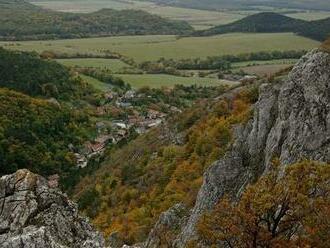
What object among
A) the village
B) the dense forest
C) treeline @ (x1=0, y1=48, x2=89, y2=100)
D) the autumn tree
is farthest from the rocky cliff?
treeline @ (x1=0, y1=48, x2=89, y2=100)

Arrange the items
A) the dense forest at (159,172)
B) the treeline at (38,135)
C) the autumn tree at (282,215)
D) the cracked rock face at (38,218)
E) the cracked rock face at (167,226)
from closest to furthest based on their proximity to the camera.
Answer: the cracked rock face at (38,218), the autumn tree at (282,215), the cracked rock face at (167,226), the dense forest at (159,172), the treeline at (38,135)

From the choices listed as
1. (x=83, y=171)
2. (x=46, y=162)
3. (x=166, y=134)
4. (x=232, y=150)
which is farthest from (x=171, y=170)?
(x=46, y=162)

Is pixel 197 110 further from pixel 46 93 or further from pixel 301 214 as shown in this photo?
pixel 46 93

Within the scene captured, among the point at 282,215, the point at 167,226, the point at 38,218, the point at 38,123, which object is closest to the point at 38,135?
the point at 38,123

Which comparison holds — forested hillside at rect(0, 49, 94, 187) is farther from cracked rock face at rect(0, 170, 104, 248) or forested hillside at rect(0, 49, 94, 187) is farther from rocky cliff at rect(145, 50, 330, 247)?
cracked rock face at rect(0, 170, 104, 248)

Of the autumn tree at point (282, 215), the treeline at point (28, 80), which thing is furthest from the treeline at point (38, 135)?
the autumn tree at point (282, 215)

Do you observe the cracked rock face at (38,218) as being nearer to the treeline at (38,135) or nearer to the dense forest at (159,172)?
the dense forest at (159,172)

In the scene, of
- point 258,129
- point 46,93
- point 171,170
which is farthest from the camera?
point 46,93
